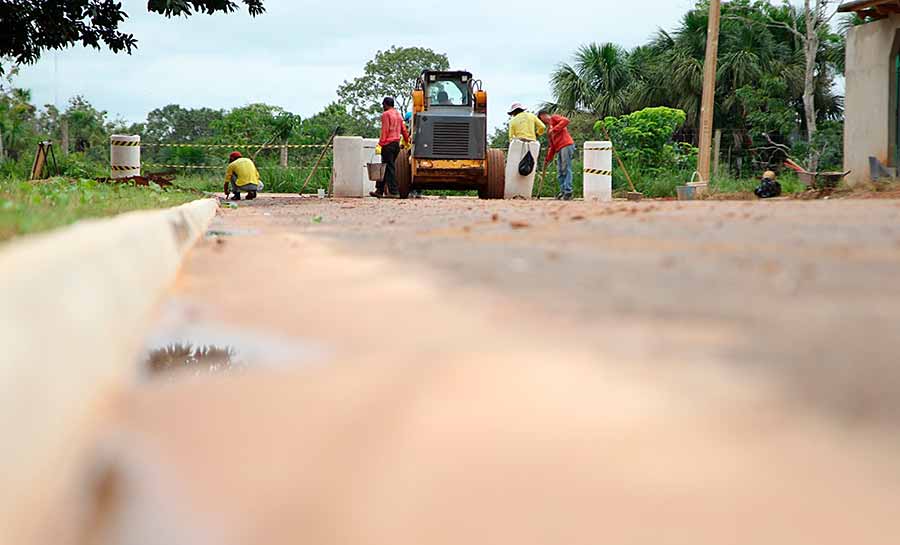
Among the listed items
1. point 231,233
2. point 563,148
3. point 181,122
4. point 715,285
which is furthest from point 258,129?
point 181,122

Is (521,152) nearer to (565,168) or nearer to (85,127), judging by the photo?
(565,168)

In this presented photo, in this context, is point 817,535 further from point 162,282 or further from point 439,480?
point 162,282

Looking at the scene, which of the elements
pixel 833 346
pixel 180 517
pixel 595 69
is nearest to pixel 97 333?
pixel 180 517

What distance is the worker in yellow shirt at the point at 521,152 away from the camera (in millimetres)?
18969

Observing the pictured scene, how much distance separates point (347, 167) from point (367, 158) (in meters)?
1.09

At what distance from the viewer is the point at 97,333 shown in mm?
2182

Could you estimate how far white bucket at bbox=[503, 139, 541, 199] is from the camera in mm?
19734

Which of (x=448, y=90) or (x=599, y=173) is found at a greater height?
(x=448, y=90)

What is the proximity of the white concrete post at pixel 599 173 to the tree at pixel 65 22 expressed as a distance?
798 centimetres

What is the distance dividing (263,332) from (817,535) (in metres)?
1.81

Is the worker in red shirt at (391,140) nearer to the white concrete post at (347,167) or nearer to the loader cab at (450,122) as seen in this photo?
the loader cab at (450,122)

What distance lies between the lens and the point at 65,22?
14.5m

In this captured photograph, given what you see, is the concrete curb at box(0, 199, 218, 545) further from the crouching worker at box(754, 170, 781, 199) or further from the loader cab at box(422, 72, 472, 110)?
the loader cab at box(422, 72, 472, 110)

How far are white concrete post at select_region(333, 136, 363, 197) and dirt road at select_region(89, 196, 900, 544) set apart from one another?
1790 cm
